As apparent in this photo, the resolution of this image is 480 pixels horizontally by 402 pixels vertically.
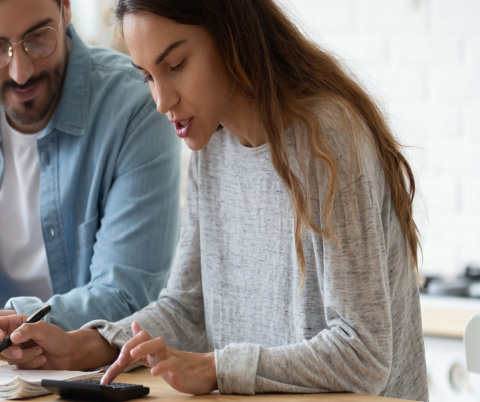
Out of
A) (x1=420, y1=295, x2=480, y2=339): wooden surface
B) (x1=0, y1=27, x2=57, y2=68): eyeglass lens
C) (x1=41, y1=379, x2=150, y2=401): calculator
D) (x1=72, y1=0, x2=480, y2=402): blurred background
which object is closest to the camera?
(x1=41, y1=379, x2=150, y2=401): calculator

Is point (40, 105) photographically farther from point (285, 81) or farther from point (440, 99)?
point (440, 99)

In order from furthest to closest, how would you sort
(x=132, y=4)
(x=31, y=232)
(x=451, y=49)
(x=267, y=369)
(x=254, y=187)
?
(x=451, y=49) < (x=31, y=232) < (x=254, y=187) < (x=132, y=4) < (x=267, y=369)

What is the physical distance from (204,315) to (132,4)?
613mm

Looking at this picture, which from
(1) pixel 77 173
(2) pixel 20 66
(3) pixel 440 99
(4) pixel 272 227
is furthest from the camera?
(3) pixel 440 99

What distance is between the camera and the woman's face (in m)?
1.27

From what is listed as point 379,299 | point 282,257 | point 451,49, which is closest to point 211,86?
point 282,257

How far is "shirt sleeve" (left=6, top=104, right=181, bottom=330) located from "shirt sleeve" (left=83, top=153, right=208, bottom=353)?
183 mm

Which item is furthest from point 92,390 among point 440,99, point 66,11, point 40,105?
point 440,99

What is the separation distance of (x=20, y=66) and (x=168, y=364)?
84 centimetres

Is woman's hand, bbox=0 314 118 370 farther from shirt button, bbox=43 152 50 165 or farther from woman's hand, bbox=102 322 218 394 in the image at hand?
shirt button, bbox=43 152 50 165

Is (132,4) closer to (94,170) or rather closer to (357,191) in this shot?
(357,191)

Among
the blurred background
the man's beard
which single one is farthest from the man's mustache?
the blurred background

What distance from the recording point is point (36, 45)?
1.71 metres

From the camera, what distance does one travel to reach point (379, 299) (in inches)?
47.3
